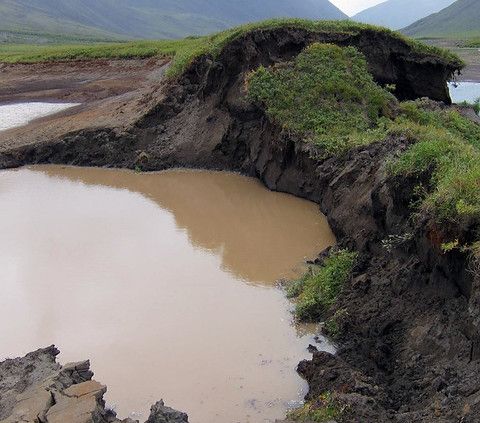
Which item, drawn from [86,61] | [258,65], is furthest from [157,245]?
→ [86,61]

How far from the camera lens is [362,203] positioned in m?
11.3

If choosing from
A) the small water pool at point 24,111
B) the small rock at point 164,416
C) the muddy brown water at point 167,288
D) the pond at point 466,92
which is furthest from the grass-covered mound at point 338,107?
the pond at point 466,92

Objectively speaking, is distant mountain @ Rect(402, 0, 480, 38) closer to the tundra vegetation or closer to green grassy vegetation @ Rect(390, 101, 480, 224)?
the tundra vegetation

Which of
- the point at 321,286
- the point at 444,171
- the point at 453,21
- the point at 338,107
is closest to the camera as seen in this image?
the point at 444,171

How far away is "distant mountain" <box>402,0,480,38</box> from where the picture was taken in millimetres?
103750

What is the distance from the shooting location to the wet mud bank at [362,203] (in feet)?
22.2

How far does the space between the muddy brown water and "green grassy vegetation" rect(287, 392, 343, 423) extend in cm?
54

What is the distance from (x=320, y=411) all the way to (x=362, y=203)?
5.45 meters

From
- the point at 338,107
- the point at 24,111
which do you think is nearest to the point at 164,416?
the point at 338,107

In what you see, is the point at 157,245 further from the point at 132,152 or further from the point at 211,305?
the point at 132,152

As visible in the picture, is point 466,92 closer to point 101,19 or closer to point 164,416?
point 164,416

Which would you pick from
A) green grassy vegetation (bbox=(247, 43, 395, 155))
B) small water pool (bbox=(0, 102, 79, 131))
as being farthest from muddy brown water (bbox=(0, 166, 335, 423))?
small water pool (bbox=(0, 102, 79, 131))

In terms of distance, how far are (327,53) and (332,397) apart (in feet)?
39.2

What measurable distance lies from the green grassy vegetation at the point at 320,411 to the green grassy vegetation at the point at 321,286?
240 cm
